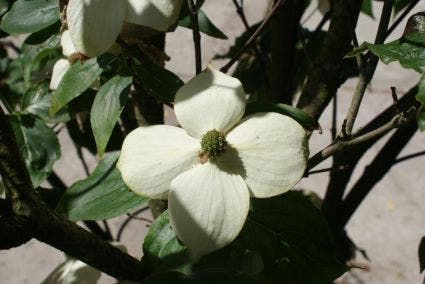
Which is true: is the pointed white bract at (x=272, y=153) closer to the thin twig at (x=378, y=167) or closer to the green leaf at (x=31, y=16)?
the green leaf at (x=31, y=16)

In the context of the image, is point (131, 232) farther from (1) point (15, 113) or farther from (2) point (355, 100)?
(2) point (355, 100)

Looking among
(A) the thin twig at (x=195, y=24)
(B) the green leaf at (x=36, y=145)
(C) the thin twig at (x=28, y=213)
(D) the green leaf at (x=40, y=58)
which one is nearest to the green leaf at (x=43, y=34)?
(D) the green leaf at (x=40, y=58)

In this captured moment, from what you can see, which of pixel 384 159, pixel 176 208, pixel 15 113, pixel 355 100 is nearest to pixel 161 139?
pixel 176 208

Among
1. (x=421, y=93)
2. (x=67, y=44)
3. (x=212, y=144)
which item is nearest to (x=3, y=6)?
(x=67, y=44)

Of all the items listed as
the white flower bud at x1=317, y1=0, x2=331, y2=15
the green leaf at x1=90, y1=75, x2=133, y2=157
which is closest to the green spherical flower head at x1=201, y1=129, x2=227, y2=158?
the green leaf at x1=90, y1=75, x2=133, y2=157

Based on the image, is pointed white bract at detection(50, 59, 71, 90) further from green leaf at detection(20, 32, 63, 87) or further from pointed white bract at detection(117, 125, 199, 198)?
pointed white bract at detection(117, 125, 199, 198)

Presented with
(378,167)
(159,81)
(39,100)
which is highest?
(159,81)

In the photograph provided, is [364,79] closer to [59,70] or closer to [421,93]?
[421,93]
